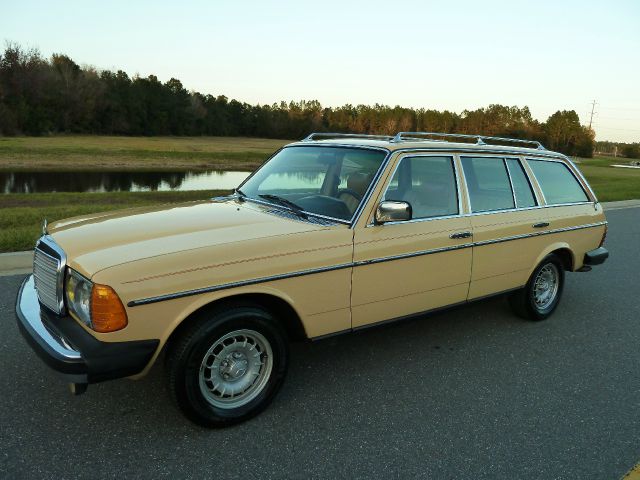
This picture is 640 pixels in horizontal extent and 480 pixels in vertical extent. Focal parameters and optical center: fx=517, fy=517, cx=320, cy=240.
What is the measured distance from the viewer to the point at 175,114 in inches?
3915

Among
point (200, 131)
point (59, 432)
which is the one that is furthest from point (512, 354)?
point (200, 131)

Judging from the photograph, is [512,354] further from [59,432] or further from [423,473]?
[59,432]

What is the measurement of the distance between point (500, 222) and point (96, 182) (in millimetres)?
23906

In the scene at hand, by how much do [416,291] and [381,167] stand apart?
3.33ft

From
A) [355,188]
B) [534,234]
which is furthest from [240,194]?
[534,234]

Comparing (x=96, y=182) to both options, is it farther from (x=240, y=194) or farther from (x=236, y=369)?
(x=236, y=369)

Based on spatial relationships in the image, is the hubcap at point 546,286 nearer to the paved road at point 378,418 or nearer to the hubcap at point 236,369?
the paved road at point 378,418

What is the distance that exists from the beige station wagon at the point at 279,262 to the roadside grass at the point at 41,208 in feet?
13.7

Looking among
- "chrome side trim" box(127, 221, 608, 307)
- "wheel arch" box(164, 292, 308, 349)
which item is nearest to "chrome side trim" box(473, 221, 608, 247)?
"chrome side trim" box(127, 221, 608, 307)

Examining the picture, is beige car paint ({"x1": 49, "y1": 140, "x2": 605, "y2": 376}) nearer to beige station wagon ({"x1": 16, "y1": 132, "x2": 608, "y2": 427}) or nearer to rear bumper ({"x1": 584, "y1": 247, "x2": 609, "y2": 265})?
beige station wagon ({"x1": 16, "y1": 132, "x2": 608, "y2": 427})

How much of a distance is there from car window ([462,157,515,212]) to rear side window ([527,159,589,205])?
0.55 metres

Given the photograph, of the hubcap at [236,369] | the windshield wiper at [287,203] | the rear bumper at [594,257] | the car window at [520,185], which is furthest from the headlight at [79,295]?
the rear bumper at [594,257]

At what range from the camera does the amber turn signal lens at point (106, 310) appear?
9.06 ft

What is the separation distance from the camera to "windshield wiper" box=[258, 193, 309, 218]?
12.7 ft
